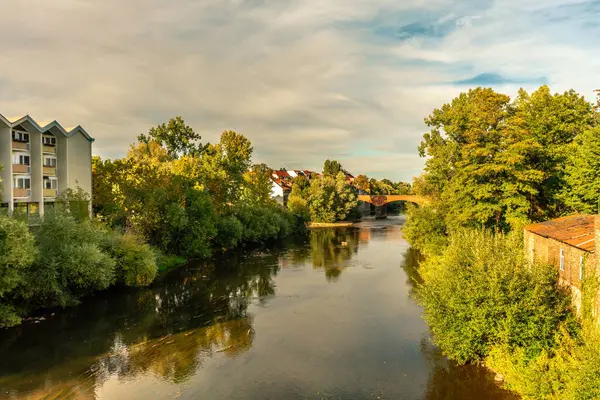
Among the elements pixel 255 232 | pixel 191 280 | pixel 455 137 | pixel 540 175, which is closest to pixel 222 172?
pixel 255 232

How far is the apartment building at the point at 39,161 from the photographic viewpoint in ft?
123

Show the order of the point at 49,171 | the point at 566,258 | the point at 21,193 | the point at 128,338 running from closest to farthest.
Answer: the point at 566,258, the point at 128,338, the point at 21,193, the point at 49,171

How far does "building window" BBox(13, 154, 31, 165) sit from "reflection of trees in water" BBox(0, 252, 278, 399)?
18.5 m

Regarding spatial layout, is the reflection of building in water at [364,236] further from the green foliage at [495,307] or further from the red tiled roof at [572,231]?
the green foliage at [495,307]

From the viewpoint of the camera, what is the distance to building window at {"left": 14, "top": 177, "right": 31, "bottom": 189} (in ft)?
130

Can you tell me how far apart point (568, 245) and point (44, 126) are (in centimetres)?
4258

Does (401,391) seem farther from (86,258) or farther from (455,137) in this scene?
(455,137)

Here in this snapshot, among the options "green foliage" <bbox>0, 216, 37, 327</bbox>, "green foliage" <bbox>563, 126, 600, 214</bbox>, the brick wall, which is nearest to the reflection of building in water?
"green foliage" <bbox>563, 126, 600, 214</bbox>

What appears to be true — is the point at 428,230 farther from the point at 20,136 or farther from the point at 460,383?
the point at 20,136

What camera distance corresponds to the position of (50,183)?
142ft

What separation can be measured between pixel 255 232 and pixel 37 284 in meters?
33.8

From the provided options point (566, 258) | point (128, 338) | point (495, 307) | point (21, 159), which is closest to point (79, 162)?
point (21, 159)

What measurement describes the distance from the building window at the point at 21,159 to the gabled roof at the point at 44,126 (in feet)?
9.29

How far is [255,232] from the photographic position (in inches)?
2219
